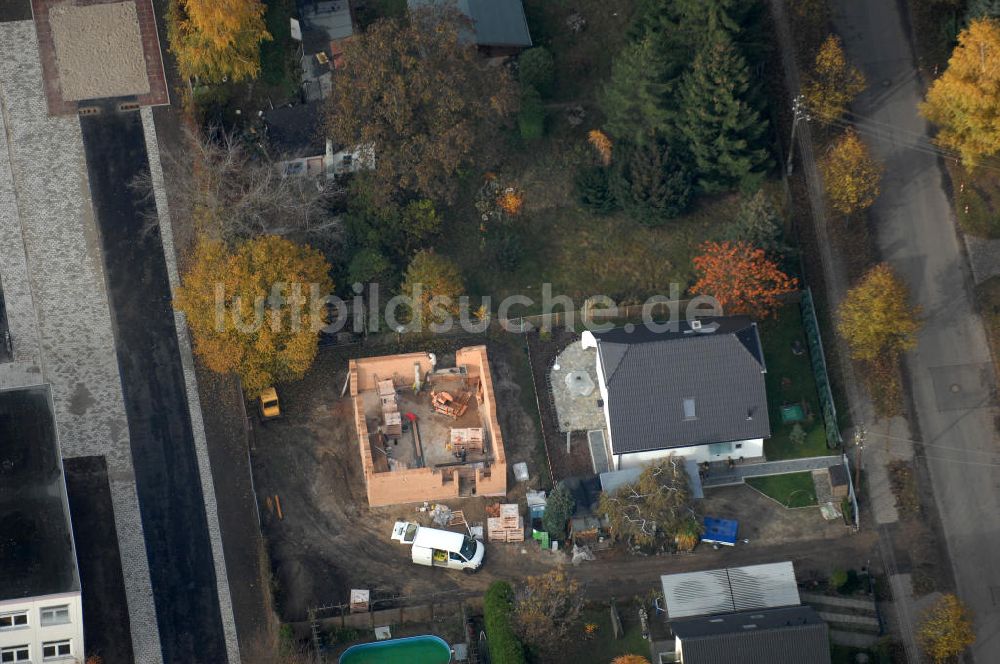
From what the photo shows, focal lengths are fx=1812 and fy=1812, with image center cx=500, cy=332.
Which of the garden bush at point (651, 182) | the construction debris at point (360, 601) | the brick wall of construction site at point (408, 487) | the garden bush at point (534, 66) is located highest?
the garden bush at point (534, 66)

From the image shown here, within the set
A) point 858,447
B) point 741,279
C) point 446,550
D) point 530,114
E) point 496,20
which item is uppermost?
point 496,20

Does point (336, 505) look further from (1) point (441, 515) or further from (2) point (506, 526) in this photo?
(2) point (506, 526)

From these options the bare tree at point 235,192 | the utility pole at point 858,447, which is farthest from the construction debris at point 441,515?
the utility pole at point 858,447

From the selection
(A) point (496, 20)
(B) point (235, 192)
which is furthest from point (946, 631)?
(B) point (235, 192)

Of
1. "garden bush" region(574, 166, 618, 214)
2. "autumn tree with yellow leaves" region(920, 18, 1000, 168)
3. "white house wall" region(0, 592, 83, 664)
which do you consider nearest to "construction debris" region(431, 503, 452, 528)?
"white house wall" region(0, 592, 83, 664)

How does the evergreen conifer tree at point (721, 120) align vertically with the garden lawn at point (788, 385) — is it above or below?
above

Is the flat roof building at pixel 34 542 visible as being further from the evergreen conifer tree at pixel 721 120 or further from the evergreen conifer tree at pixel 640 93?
the evergreen conifer tree at pixel 721 120
